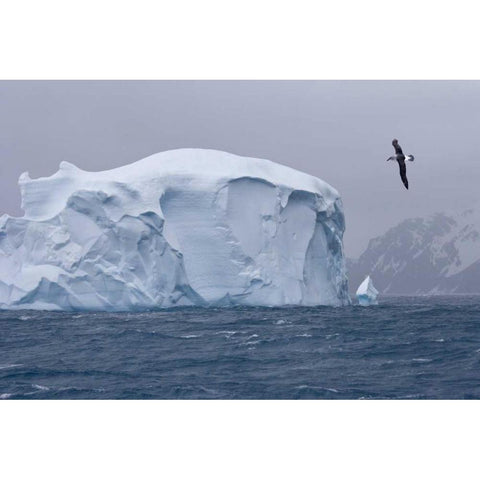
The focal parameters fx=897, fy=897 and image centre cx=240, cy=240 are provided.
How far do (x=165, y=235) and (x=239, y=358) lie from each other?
13763 mm

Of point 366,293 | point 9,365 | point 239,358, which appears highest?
point 239,358

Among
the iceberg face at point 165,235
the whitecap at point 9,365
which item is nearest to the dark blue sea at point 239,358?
the whitecap at point 9,365

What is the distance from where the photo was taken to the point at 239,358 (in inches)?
720

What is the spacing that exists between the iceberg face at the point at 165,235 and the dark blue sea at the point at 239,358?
10.0 ft

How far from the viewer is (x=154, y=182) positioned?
103 ft

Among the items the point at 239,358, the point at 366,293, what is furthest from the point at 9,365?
the point at 366,293

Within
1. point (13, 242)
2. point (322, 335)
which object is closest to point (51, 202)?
point (13, 242)

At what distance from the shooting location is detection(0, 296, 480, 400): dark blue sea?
48.8 feet

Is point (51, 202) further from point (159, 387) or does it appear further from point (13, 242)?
point (159, 387)

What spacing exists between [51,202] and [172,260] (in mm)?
4986

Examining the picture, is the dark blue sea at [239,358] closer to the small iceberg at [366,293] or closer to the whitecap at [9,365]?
the whitecap at [9,365]

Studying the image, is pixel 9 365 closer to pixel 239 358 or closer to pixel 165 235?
pixel 239 358

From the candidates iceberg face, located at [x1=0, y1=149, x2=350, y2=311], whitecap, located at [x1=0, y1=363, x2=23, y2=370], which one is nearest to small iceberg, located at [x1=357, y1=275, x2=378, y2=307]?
iceberg face, located at [x1=0, y1=149, x2=350, y2=311]

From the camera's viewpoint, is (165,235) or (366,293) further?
(366,293)
